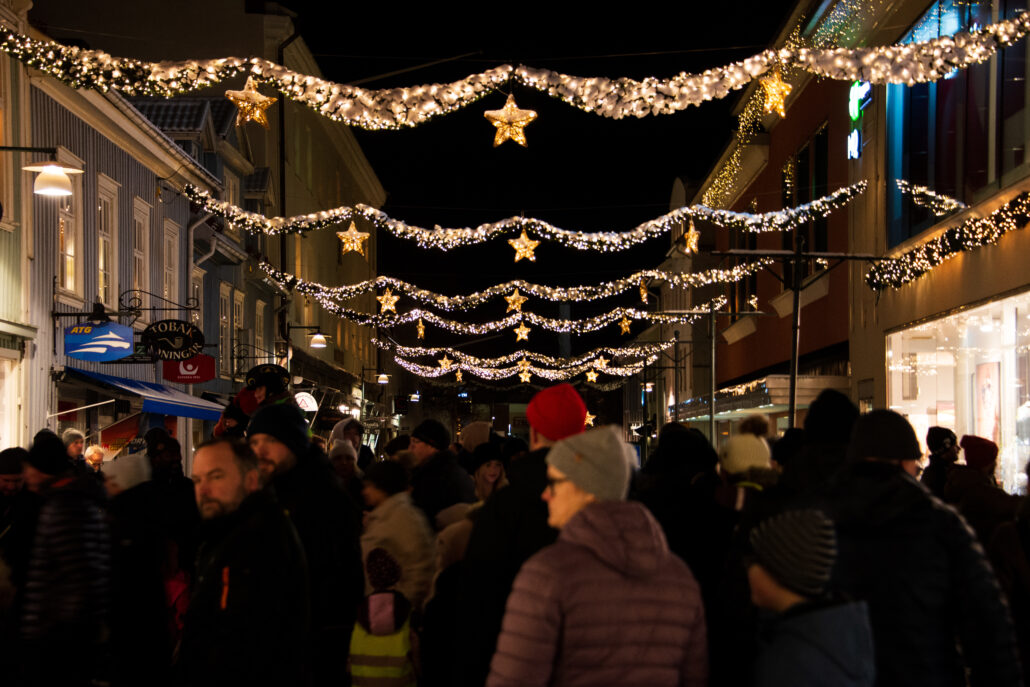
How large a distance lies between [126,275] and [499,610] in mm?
Answer: 20677

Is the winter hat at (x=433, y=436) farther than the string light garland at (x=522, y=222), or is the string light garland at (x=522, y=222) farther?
the string light garland at (x=522, y=222)

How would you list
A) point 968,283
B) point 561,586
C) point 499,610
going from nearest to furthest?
point 561,586, point 499,610, point 968,283

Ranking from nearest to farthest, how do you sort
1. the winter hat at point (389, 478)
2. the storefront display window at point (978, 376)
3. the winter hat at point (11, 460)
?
the winter hat at point (389, 478) → the winter hat at point (11, 460) → the storefront display window at point (978, 376)

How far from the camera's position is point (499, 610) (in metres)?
4.88

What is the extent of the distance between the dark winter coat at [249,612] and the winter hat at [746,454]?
3945 mm

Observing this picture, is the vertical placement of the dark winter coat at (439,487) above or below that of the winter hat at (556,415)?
below

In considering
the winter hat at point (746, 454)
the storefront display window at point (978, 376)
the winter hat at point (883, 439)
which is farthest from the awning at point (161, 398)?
the winter hat at point (883, 439)

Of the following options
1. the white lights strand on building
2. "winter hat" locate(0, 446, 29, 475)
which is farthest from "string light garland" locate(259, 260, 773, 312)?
"winter hat" locate(0, 446, 29, 475)

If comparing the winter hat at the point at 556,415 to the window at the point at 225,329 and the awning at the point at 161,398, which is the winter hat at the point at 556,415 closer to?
the awning at the point at 161,398

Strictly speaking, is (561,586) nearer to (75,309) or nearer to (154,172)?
(75,309)

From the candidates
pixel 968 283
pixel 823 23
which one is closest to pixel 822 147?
pixel 823 23

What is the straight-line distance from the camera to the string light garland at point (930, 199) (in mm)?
18422

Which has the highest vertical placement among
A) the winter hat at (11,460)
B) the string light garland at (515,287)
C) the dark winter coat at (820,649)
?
the string light garland at (515,287)

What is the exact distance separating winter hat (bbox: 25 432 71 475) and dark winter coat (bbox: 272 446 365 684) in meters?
1.74
